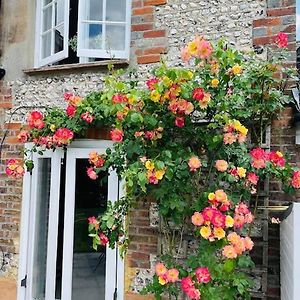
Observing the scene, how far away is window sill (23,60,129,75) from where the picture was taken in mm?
5023

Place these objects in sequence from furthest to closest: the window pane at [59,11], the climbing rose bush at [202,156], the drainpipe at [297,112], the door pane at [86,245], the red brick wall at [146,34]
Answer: the window pane at [59,11] < the door pane at [86,245] < the red brick wall at [146,34] < the drainpipe at [297,112] < the climbing rose bush at [202,156]

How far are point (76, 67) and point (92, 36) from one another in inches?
17.1

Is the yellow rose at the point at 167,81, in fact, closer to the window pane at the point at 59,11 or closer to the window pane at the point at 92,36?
the window pane at the point at 92,36

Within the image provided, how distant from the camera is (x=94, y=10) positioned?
17.1 feet

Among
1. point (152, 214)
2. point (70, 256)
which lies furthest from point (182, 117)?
point (70, 256)

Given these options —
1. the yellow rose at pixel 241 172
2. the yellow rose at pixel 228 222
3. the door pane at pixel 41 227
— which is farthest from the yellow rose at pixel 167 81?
the door pane at pixel 41 227

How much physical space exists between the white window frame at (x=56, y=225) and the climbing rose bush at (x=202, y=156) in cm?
90

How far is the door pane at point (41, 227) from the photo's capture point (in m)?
5.33

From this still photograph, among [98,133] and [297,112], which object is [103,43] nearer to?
[98,133]

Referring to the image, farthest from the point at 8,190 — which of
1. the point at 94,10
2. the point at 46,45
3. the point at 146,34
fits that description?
the point at 146,34

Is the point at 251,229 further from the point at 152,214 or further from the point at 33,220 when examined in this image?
the point at 33,220

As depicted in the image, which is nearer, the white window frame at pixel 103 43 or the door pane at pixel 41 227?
the white window frame at pixel 103 43

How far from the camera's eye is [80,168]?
514cm

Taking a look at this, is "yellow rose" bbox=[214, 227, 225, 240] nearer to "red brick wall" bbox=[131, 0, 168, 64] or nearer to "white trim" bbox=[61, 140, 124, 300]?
"white trim" bbox=[61, 140, 124, 300]
